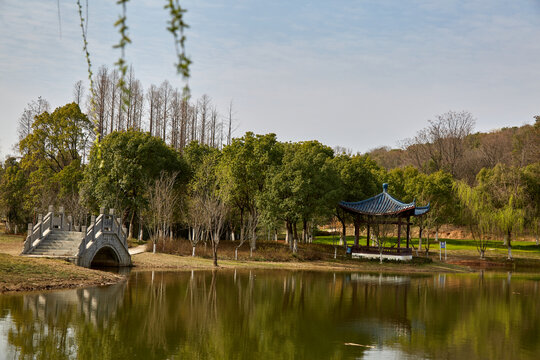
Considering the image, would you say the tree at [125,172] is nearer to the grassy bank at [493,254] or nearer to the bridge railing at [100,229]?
the bridge railing at [100,229]

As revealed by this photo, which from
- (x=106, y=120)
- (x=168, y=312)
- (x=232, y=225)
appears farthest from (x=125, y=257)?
(x=106, y=120)

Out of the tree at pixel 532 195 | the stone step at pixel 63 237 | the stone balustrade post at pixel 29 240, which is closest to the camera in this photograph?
the stone balustrade post at pixel 29 240

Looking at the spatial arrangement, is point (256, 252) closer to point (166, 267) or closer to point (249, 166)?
point (249, 166)

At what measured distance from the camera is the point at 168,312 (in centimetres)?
1545

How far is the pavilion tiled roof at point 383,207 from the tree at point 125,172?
14.5 meters

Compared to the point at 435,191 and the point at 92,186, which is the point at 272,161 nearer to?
the point at 92,186

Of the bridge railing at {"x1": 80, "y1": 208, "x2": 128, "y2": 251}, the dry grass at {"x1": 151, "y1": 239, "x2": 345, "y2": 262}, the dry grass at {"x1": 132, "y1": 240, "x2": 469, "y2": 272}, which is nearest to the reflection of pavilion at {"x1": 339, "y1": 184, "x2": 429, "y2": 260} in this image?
the dry grass at {"x1": 132, "y1": 240, "x2": 469, "y2": 272}

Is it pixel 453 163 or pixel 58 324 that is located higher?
pixel 453 163

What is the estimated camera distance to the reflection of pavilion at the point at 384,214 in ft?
121

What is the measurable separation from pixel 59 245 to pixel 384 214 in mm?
22263

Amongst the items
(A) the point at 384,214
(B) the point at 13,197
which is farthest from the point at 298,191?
(B) the point at 13,197

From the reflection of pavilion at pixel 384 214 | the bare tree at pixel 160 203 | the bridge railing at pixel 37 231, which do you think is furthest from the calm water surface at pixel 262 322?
the reflection of pavilion at pixel 384 214

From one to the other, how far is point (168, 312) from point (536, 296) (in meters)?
17.4

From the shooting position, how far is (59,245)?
953 inches
